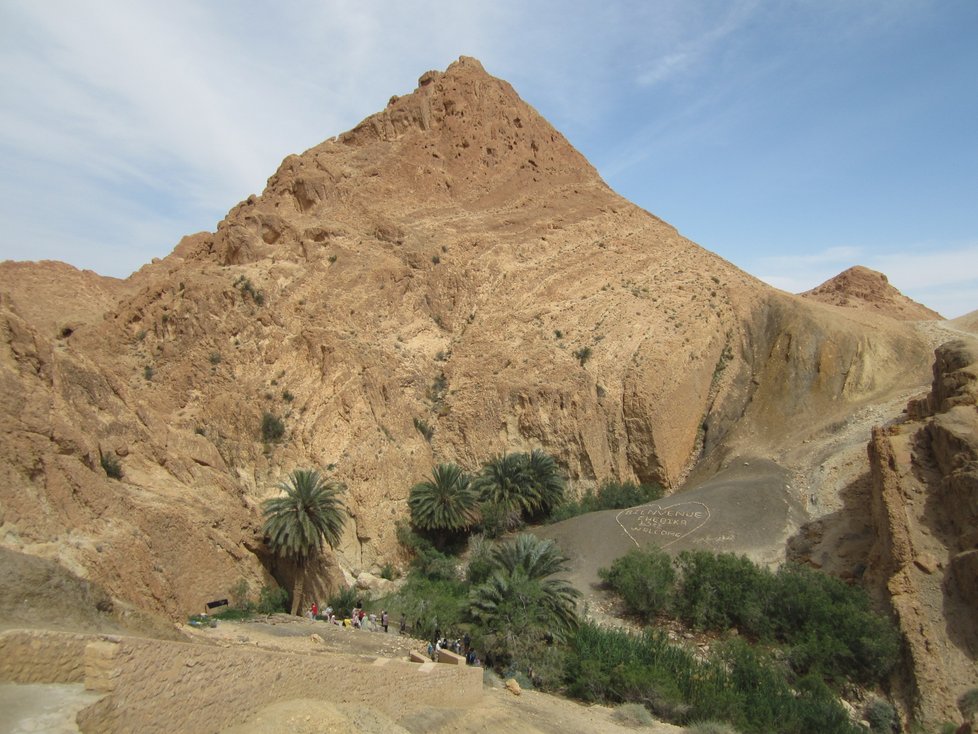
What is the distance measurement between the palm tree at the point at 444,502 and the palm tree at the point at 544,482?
2728mm

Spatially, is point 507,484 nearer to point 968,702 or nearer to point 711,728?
point 711,728

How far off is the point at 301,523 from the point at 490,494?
9.33 m

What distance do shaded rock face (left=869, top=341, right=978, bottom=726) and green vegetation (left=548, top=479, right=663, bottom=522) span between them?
10.1 metres

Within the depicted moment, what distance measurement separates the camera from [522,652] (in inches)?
802

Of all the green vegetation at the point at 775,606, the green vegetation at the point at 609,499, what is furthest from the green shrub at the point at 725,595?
the green vegetation at the point at 609,499

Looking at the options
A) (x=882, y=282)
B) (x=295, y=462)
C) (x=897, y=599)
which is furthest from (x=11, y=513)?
(x=882, y=282)

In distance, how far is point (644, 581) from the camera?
23.7 meters

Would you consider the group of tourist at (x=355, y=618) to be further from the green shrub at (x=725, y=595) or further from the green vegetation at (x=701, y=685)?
the green shrub at (x=725, y=595)

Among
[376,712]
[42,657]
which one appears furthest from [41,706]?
[376,712]

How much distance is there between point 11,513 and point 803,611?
816 inches

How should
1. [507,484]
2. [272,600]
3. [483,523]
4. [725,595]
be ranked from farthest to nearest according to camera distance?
1. [507,484]
2. [483,523]
3. [725,595]
4. [272,600]

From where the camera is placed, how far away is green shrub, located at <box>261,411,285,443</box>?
1108 inches

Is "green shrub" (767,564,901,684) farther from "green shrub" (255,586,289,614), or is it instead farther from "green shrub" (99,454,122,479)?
"green shrub" (99,454,122,479)

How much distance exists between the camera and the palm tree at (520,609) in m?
20.6
